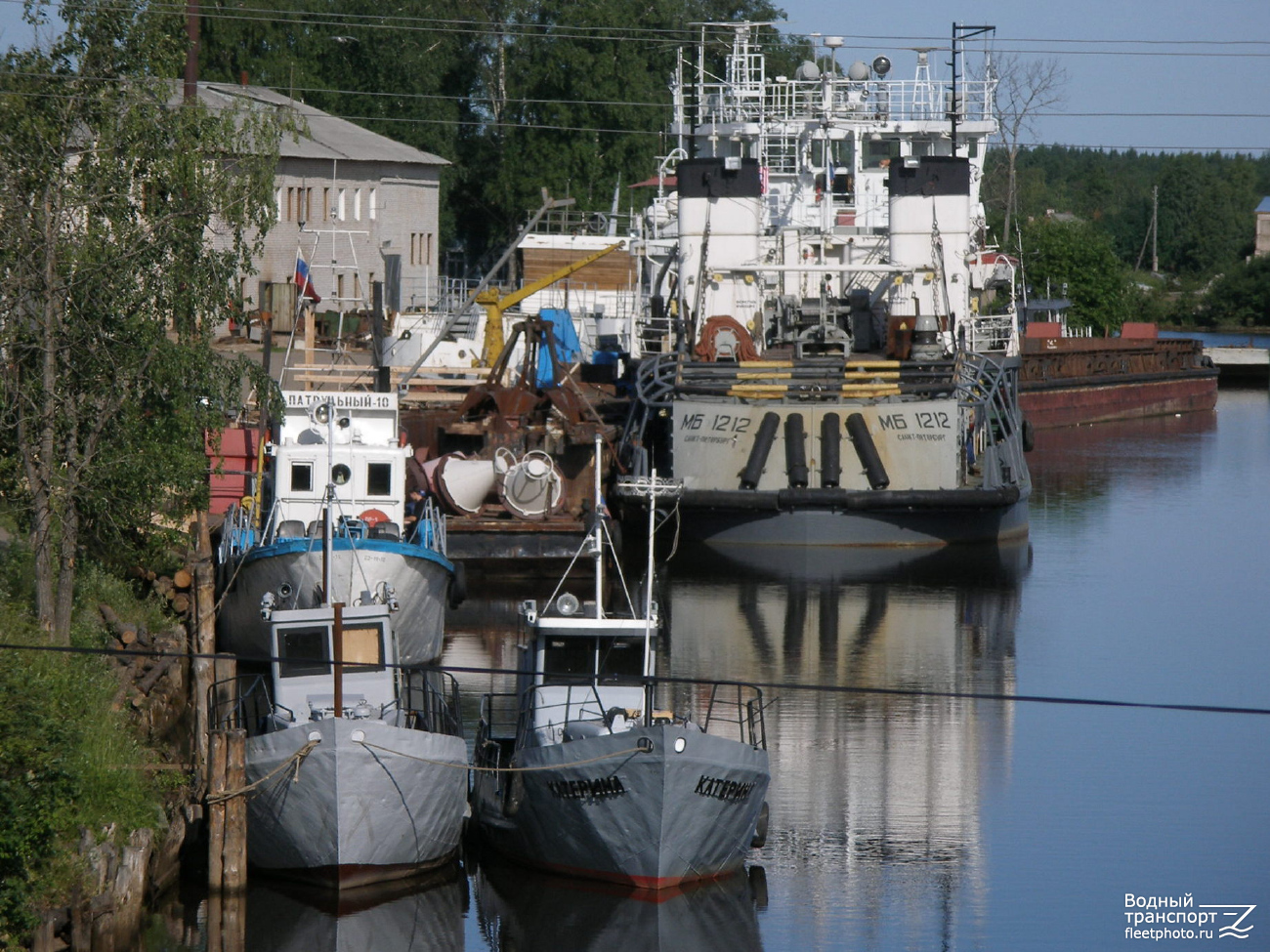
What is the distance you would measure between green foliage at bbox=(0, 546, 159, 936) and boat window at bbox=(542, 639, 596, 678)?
3344mm

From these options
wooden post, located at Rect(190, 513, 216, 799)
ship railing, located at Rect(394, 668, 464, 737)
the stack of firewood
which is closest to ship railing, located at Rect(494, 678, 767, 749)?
ship railing, located at Rect(394, 668, 464, 737)

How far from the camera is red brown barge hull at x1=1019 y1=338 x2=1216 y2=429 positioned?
181 ft

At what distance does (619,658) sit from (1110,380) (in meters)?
45.8

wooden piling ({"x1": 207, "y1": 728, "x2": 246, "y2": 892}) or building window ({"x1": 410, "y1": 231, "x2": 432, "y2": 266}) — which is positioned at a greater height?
building window ({"x1": 410, "y1": 231, "x2": 432, "y2": 266})

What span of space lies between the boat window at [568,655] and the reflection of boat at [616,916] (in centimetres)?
170

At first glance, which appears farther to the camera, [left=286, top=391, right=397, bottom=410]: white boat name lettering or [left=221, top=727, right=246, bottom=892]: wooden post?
[left=286, top=391, right=397, bottom=410]: white boat name lettering

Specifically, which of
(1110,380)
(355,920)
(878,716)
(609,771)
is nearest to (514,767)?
(609,771)

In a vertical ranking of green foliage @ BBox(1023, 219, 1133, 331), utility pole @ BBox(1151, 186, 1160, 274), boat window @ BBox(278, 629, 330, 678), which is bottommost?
boat window @ BBox(278, 629, 330, 678)

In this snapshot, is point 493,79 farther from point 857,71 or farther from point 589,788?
point 589,788

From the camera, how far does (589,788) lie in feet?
45.4

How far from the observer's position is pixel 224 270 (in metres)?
17.0

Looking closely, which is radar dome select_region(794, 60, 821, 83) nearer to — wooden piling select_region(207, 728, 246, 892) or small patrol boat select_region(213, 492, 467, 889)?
small patrol boat select_region(213, 492, 467, 889)

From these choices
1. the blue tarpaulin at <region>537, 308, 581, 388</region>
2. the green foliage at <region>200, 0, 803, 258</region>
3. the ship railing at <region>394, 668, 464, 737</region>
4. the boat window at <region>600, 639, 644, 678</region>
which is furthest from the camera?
the green foliage at <region>200, 0, 803, 258</region>

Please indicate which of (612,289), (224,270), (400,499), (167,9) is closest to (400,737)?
(224,270)
